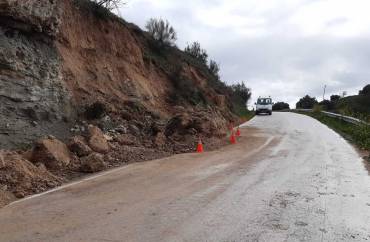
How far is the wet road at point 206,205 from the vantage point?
24.7 feet

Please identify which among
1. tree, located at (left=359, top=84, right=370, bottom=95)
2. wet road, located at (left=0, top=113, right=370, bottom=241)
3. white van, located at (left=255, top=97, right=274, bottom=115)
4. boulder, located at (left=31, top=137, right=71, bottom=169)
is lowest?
wet road, located at (left=0, top=113, right=370, bottom=241)

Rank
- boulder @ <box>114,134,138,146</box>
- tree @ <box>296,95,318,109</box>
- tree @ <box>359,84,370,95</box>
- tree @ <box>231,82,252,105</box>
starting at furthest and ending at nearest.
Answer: tree @ <box>296,95,318,109</box>
tree @ <box>231,82,252,105</box>
tree @ <box>359,84,370,95</box>
boulder @ <box>114,134,138,146</box>

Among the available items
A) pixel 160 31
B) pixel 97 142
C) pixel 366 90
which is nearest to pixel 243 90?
pixel 366 90

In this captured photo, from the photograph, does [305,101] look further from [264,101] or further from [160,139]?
[160,139]

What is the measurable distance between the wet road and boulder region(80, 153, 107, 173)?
46 cm

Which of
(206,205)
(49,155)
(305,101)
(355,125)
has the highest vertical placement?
(305,101)

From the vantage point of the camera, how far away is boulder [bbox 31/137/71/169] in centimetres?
1237

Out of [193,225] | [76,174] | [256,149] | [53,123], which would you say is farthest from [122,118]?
[193,225]

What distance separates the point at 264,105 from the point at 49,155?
37.2m

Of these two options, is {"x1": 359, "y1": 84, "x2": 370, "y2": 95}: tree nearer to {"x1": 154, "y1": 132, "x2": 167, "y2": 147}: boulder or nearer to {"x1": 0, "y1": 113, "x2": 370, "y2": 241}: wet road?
{"x1": 154, "y1": 132, "x2": 167, "y2": 147}: boulder

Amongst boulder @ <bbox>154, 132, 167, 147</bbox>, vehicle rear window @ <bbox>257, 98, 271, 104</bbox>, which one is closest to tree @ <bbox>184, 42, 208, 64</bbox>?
vehicle rear window @ <bbox>257, 98, 271, 104</bbox>

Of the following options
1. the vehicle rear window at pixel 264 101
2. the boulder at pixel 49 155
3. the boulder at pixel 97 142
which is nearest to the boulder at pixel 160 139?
the boulder at pixel 97 142

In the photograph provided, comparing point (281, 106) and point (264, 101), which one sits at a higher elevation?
point (264, 101)

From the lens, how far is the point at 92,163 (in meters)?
13.0
